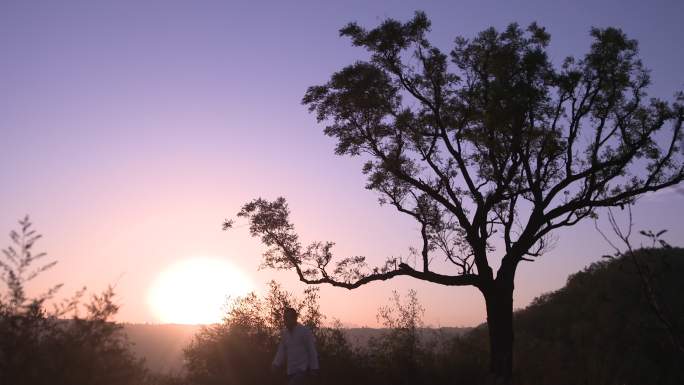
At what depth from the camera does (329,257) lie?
20.7 m

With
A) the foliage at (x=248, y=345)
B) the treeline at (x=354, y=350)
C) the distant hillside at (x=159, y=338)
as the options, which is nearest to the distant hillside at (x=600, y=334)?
the treeline at (x=354, y=350)

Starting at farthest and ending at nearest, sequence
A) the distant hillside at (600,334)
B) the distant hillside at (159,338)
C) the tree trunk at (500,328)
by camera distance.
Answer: the distant hillside at (159,338) → the distant hillside at (600,334) → the tree trunk at (500,328)

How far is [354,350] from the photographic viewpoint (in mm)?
19781

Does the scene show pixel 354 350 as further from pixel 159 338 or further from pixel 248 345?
pixel 159 338

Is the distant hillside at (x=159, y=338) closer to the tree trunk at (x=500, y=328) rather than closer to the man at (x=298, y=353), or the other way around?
the tree trunk at (x=500, y=328)

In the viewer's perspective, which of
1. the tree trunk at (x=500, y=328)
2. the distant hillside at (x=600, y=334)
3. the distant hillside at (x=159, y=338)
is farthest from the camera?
the distant hillside at (x=159, y=338)

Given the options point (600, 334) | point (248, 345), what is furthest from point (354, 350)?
point (600, 334)

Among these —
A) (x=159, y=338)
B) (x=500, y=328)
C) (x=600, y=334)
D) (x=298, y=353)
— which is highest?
(x=159, y=338)

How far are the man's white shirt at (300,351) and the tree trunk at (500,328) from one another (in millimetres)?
7473

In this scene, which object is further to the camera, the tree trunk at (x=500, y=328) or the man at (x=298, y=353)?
the tree trunk at (x=500, y=328)

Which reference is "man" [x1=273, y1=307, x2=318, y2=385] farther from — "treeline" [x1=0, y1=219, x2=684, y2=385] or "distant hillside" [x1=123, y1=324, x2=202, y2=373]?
"distant hillside" [x1=123, y1=324, x2=202, y2=373]

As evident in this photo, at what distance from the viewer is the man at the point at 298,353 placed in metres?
12.4

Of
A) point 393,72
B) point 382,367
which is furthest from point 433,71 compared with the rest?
point 382,367

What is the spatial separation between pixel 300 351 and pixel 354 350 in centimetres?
768
